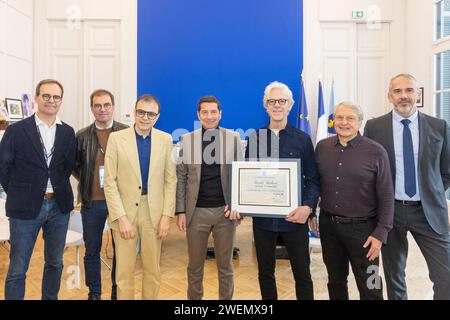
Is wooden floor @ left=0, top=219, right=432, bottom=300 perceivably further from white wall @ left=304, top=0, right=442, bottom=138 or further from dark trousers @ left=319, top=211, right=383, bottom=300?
white wall @ left=304, top=0, right=442, bottom=138

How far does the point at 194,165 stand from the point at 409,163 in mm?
1393

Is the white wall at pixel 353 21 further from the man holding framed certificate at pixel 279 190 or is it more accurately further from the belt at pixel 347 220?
the belt at pixel 347 220

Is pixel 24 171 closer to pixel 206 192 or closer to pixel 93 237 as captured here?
pixel 93 237

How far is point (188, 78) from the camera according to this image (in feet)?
19.8

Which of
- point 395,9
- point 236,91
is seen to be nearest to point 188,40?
point 236,91

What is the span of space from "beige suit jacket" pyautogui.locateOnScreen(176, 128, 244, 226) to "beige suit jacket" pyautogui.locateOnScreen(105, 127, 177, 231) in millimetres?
87

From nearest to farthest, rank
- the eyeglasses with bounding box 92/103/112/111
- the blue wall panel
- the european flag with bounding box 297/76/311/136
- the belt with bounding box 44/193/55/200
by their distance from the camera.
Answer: the belt with bounding box 44/193/55/200 < the eyeglasses with bounding box 92/103/112/111 < the european flag with bounding box 297/76/311/136 < the blue wall panel

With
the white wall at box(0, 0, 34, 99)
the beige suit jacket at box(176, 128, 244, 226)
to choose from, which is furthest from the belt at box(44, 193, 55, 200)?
the white wall at box(0, 0, 34, 99)

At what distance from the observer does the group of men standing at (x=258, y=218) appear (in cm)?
199

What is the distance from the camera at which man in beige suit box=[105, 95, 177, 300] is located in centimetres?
215

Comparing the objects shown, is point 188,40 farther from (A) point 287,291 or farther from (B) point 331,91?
(A) point 287,291

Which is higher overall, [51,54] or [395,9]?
[395,9]

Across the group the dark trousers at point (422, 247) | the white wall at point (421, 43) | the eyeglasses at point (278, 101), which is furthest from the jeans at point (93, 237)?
the white wall at point (421, 43)

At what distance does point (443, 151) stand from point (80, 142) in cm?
255
